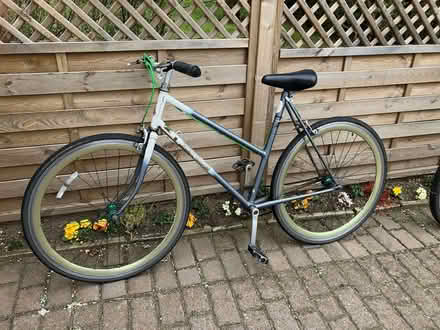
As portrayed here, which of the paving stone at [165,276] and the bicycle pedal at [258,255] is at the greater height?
the bicycle pedal at [258,255]

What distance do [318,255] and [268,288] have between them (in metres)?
0.51

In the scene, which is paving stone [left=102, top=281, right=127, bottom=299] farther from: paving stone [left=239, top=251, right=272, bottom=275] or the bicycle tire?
the bicycle tire

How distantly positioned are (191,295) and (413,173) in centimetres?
240

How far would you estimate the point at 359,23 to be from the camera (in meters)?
2.66

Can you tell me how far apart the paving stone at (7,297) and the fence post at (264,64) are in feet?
5.95

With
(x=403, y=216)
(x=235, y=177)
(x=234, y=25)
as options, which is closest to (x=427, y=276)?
(x=403, y=216)

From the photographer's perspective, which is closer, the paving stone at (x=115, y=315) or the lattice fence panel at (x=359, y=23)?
the paving stone at (x=115, y=315)

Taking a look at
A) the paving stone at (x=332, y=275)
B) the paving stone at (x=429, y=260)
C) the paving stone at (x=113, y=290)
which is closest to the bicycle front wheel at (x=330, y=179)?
the paving stone at (x=332, y=275)

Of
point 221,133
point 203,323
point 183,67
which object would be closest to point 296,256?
point 203,323

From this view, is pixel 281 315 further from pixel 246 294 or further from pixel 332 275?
pixel 332 275

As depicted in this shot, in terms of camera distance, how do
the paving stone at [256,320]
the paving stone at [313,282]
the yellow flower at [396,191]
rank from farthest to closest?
the yellow flower at [396,191]
the paving stone at [313,282]
the paving stone at [256,320]

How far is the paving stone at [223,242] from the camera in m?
2.58

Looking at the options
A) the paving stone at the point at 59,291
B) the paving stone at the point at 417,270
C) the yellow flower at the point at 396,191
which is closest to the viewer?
the paving stone at the point at 59,291

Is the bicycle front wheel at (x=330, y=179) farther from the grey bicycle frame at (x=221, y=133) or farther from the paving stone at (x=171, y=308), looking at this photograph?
the paving stone at (x=171, y=308)
